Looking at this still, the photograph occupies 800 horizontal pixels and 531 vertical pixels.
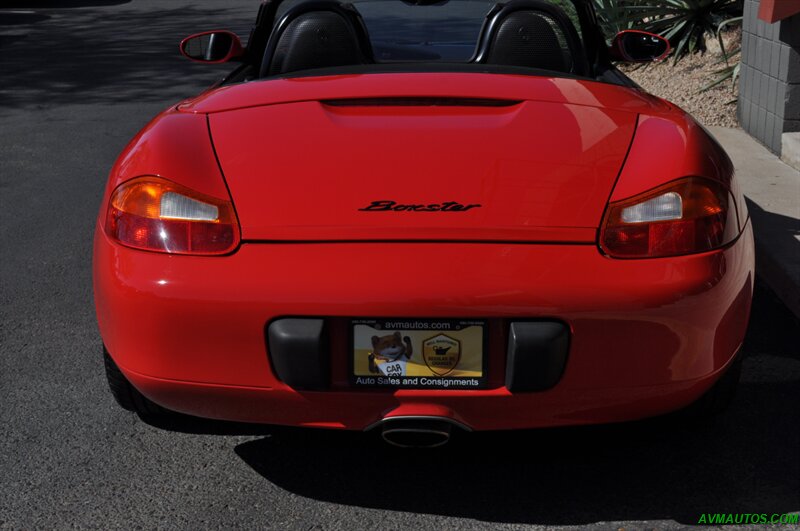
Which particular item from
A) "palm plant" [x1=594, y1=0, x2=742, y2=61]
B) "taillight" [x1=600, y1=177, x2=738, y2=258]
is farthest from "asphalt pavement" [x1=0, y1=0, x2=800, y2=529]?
"palm plant" [x1=594, y1=0, x2=742, y2=61]

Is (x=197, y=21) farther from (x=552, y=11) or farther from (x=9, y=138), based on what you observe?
(x=552, y=11)

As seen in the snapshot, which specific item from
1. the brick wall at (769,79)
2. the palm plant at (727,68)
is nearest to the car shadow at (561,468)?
the brick wall at (769,79)

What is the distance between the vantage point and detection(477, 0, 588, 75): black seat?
387 cm

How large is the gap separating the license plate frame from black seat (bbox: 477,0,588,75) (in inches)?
56.5

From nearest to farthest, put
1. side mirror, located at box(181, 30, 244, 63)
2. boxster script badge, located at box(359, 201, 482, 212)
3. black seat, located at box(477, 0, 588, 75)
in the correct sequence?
1. boxster script badge, located at box(359, 201, 482, 212)
2. black seat, located at box(477, 0, 588, 75)
3. side mirror, located at box(181, 30, 244, 63)

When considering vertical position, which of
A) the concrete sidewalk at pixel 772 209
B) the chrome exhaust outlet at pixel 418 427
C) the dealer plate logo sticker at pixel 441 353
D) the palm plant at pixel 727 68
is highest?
the dealer plate logo sticker at pixel 441 353

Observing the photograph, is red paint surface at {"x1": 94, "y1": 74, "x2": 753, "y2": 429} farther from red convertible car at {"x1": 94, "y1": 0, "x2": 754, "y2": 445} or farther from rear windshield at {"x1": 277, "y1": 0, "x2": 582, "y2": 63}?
rear windshield at {"x1": 277, "y1": 0, "x2": 582, "y2": 63}

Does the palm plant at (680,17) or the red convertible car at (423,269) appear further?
the palm plant at (680,17)

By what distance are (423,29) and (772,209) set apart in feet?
7.36

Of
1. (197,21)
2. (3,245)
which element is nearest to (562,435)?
(3,245)

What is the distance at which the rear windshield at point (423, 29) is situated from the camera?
463cm

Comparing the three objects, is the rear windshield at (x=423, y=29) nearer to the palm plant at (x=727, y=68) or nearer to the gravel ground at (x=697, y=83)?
the gravel ground at (x=697, y=83)

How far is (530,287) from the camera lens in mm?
2717

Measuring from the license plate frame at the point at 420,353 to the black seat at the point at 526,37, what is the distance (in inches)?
56.5
